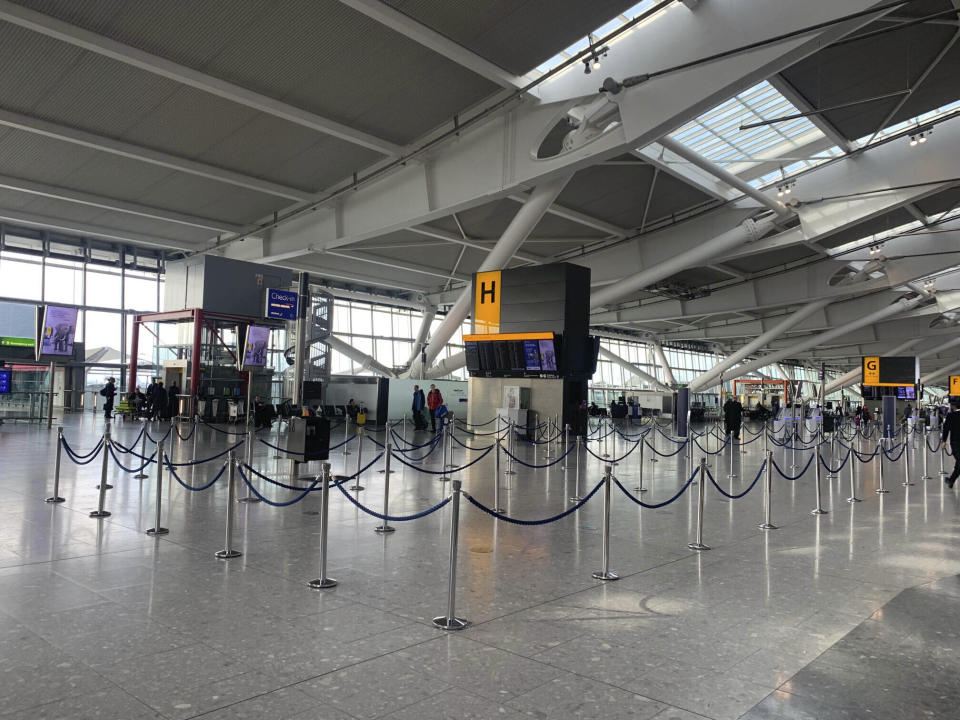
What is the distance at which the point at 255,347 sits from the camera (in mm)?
25594

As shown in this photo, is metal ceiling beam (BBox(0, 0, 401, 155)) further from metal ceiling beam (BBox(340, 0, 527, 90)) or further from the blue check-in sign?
the blue check-in sign

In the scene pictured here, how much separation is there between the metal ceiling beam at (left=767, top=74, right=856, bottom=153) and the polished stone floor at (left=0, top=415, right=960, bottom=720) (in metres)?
11.7

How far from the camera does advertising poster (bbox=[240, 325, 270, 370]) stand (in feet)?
83.3

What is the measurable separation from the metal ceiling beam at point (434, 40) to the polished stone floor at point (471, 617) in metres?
8.72

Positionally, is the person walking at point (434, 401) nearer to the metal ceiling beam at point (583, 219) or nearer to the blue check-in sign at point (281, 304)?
the blue check-in sign at point (281, 304)

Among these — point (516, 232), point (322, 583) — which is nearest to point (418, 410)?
point (516, 232)

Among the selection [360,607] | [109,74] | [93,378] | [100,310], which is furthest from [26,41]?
[93,378]

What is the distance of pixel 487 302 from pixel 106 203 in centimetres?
1339

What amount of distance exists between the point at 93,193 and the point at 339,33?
13292mm

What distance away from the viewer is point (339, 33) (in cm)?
1305

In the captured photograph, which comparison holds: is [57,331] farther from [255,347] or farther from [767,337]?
[767,337]

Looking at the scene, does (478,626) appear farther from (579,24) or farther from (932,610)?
(579,24)

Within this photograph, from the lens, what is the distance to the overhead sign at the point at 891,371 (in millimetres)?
36938

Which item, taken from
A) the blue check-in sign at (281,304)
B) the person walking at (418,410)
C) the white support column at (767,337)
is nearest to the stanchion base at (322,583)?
the person walking at (418,410)
